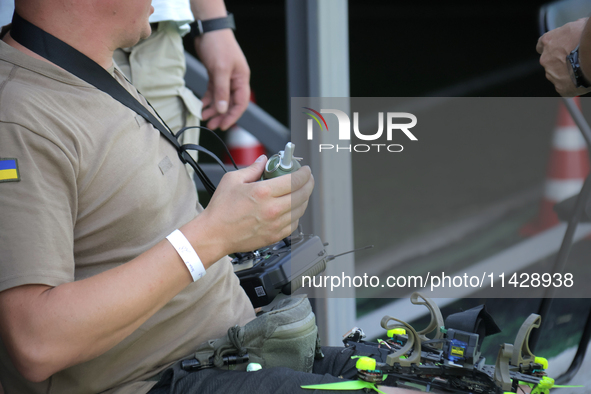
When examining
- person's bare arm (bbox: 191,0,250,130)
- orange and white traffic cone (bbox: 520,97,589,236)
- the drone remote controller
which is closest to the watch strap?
person's bare arm (bbox: 191,0,250,130)

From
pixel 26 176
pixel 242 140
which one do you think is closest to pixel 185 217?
pixel 26 176

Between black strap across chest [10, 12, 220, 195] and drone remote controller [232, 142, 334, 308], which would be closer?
black strap across chest [10, 12, 220, 195]

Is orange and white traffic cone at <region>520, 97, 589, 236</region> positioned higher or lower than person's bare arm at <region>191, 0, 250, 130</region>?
lower

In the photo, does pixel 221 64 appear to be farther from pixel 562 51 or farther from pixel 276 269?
pixel 562 51

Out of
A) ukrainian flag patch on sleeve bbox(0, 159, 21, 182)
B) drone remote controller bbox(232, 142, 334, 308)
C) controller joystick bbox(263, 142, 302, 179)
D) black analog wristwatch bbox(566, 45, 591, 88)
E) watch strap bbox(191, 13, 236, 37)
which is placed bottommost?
drone remote controller bbox(232, 142, 334, 308)

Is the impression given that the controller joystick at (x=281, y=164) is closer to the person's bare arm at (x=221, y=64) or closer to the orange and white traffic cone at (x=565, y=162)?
the person's bare arm at (x=221, y=64)

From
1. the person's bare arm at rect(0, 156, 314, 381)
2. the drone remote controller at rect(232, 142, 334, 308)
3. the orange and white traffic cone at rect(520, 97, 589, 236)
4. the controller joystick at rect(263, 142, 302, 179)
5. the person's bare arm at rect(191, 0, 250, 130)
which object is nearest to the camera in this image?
the person's bare arm at rect(0, 156, 314, 381)

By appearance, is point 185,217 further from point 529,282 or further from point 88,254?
point 529,282

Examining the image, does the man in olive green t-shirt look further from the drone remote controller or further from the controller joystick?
the drone remote controller

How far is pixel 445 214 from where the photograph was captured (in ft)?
10.2

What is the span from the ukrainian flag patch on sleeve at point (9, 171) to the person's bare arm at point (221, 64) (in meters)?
1.13

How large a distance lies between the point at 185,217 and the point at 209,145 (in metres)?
4.55

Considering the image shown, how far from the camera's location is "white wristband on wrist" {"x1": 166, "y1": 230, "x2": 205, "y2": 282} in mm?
924

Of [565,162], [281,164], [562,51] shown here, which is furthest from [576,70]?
[565,162]
